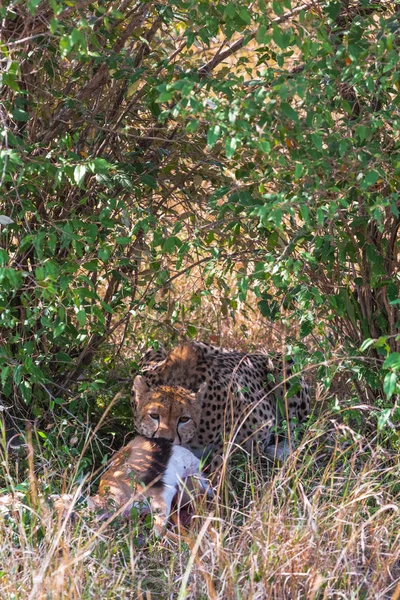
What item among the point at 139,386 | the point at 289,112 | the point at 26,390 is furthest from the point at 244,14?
the point at 139,386

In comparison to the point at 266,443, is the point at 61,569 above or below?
above

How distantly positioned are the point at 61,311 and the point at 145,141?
44.7 inches

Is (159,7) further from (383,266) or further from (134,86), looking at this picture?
(383,266)

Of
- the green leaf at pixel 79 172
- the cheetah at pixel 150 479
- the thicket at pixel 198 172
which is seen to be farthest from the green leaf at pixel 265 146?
the cheetah at pixel 150 479

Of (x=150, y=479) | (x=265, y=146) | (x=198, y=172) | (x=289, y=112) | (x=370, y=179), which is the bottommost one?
(x=150, y=479)

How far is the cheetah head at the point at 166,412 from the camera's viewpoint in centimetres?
443

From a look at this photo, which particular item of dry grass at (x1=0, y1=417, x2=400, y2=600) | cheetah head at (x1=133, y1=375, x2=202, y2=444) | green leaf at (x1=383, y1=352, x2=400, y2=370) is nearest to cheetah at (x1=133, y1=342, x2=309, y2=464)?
cheetah head at (x1=133, y1=375, x2=202, y2=444)

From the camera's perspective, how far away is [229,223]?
3988mm

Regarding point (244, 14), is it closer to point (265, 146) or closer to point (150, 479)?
point (265, 146)

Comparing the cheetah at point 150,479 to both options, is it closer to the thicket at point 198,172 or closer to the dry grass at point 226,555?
the dry grass at point 226,555

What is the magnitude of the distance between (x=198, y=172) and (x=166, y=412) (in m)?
1.14

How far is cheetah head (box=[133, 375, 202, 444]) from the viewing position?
4.43 metres

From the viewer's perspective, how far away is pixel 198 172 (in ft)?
14.6

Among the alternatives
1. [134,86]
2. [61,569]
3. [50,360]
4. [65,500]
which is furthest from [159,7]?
[61,569]
